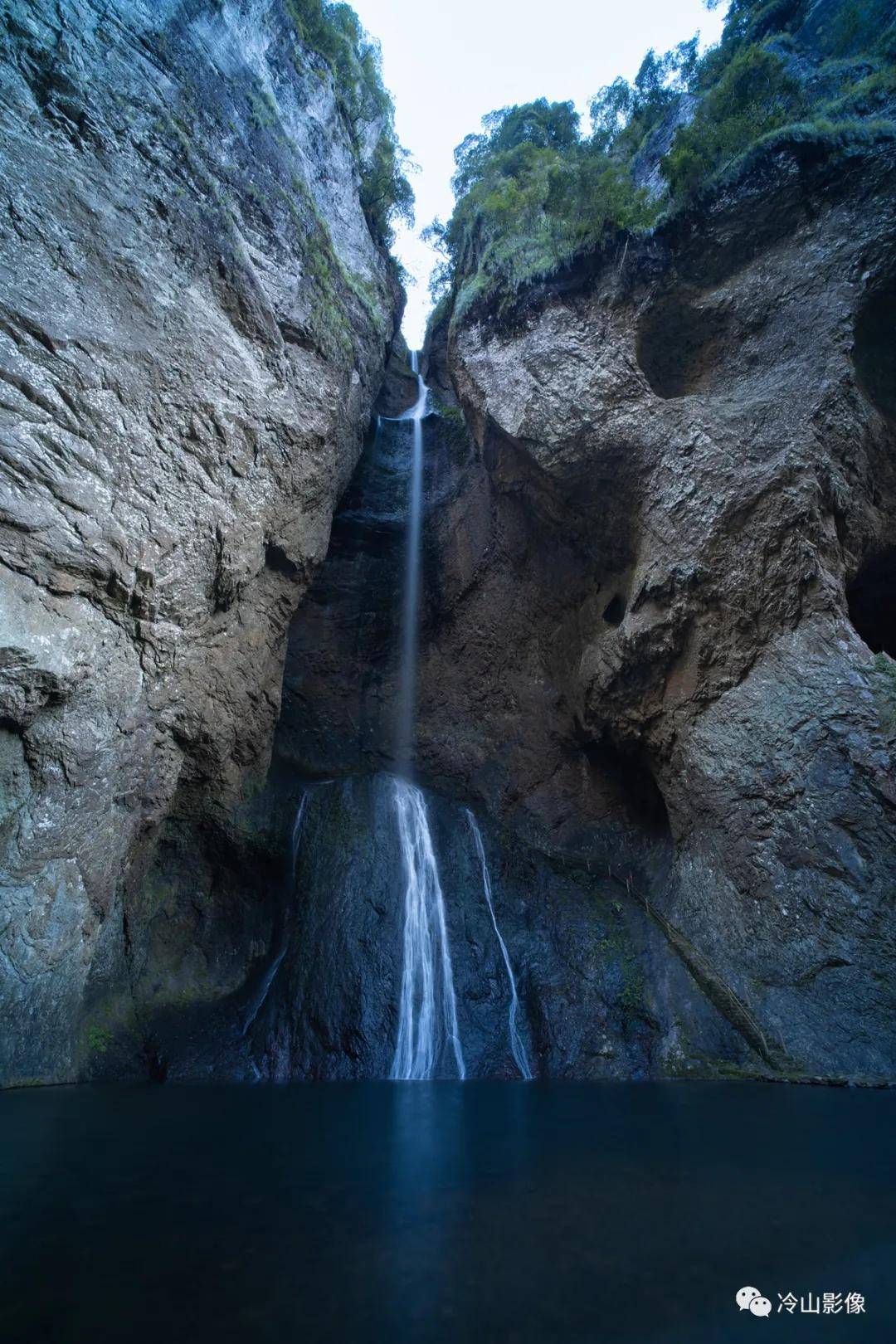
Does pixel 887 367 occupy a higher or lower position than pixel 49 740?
higher

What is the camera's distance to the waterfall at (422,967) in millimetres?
9898

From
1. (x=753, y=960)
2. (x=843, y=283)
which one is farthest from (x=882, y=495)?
(x=753, y=960)

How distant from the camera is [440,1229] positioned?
121 inches

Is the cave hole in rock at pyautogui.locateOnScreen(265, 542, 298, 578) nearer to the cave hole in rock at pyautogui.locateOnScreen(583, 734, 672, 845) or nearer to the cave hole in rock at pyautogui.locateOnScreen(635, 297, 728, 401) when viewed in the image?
the cave hole in rock at pyautogui.locateOnScreen(583, 734, 672, 845)

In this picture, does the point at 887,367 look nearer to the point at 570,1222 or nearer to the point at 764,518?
the point at 764,518

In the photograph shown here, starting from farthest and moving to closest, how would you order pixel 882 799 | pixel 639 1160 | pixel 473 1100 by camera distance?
pixel 882 799
pixel 473 1100
pixel 639 1160

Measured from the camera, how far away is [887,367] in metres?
12.0

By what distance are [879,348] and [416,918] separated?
42.0 ft

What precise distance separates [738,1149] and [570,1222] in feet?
7.18

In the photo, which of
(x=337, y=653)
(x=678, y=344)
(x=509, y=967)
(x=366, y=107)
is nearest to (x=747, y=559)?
(x=678, y=344)

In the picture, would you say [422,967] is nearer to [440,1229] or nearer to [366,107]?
[440,1229]

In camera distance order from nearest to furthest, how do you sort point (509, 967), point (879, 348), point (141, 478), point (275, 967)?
point (141, 478) < point (275, 967) < point (509, 967) < point (879, 348)

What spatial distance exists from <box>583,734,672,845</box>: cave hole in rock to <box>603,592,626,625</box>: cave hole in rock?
8.44 feet

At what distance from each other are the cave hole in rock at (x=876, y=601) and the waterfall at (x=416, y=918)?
30.8 ft
